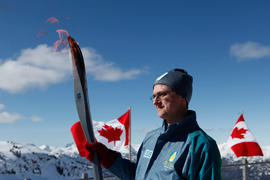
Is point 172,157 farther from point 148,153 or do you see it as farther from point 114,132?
point 114,132

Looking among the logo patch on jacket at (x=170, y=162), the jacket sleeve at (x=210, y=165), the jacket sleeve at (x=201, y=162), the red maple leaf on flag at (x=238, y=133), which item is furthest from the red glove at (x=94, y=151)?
the red maple leaf on flag at (x=238, y=133)

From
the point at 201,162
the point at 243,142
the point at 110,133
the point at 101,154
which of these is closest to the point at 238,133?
the point at 243,142

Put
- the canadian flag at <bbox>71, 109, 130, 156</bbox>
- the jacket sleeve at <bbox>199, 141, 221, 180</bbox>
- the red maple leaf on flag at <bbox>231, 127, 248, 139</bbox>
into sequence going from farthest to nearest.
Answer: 1. the red maple leaf on flag at <bbox>231, 127, 248, 139</bbox>
2. the canadian flag at <bbox>71, 109, 130, 156</bbox>
3. the jacket sleeve at <bbox>199, 141, 221, 180</bbox>

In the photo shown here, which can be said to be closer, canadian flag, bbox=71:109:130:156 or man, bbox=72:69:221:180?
man, bbox=72:69:221:180

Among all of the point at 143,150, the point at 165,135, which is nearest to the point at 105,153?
the point at 143,150

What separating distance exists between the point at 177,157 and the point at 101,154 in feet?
1.84

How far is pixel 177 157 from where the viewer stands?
157cm

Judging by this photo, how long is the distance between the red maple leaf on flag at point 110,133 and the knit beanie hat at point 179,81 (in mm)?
5038

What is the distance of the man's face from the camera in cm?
172

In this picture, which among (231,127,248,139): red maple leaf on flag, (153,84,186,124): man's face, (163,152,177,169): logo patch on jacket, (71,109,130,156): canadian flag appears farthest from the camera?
(231,127,248,139): red maple leaf on flag

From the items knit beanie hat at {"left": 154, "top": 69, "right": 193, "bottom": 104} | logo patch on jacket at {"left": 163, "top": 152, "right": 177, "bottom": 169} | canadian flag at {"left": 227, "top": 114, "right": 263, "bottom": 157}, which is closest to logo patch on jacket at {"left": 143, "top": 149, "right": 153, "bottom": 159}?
logo patch on jacket at {"left": 163, "top": 152, "right": 177, "bottom": 169}

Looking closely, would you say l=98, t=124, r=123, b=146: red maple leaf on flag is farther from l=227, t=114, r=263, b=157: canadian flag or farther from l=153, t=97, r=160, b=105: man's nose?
l=153, t=97, r=160, b=105: man's nose

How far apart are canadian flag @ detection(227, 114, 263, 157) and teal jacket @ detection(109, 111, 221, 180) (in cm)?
620

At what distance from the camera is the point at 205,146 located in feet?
4.86
